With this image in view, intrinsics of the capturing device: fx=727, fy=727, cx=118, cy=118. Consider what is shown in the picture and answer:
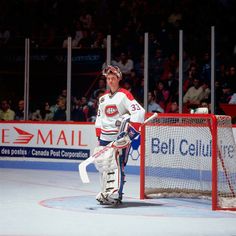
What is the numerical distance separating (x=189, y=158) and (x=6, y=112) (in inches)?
184

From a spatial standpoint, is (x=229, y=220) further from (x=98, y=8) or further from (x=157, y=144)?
(x=98, y=8)

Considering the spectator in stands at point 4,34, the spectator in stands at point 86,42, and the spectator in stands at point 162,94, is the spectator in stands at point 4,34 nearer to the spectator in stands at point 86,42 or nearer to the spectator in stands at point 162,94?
the spectator in stands at point 86,42

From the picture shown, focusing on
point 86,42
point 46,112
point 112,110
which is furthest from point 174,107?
point 112,110

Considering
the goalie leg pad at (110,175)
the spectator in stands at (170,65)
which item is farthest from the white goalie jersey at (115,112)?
the spectator in stands at (170,65)

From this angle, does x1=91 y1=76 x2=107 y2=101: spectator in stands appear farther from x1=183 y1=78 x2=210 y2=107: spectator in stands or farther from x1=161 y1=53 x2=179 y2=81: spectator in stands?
x1=183 y1=78 x2=210 y2=107: spectator in stands

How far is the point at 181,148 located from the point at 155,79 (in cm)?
339

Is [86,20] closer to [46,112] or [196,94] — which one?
[46,112]

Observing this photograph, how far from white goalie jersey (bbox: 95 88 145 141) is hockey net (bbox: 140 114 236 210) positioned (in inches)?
33.0

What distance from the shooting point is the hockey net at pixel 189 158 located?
7875mm

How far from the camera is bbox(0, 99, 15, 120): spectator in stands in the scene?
42.6 ft

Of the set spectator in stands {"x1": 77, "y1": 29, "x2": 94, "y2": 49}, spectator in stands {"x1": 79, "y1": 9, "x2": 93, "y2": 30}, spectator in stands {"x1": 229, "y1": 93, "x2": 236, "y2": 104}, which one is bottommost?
spectator in stands {"x1": 229, "y1": 93, "x2": 236, "y2": 104}

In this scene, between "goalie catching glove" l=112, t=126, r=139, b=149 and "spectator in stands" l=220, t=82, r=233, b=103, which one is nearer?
"goalie catching glove" l=112, t=126, r=139, b=149

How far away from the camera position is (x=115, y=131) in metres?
7.74

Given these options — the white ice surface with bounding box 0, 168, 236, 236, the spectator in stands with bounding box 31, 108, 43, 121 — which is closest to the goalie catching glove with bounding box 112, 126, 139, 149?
the white ice surface with bounding box 0, 168, 236, 236
